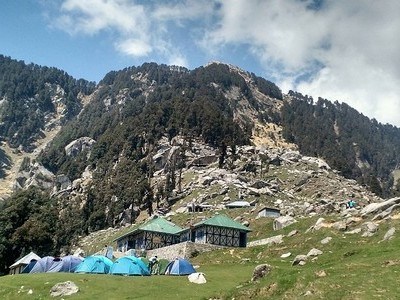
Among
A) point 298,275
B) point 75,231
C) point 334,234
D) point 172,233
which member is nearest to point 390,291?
point 298,275

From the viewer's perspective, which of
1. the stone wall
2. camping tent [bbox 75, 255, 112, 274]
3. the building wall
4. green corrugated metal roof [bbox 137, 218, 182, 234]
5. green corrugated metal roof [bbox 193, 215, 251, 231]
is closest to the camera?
camping tent [bbox 75, 255, 112, 274]

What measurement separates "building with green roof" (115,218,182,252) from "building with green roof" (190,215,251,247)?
255 inches

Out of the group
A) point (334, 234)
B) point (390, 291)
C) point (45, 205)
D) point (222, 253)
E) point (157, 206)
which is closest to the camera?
point (390, 291)

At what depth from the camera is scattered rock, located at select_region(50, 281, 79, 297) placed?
37.3m

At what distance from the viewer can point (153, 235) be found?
81.9 metres

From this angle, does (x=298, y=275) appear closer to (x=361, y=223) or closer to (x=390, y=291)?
(x=390, y=291)

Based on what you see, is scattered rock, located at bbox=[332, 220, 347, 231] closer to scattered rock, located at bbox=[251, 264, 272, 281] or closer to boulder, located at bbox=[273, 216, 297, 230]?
boulder, located at bbox=[273, 216, 297, 230]

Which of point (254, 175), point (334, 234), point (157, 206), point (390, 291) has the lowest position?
point (390, 291)

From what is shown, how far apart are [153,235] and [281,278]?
52602mm

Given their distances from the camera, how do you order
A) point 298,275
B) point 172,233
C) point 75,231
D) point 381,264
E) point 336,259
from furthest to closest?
1. point 75,231
2. point 172,233
3. point 336,259
4. point 381,264
5. point 298,275

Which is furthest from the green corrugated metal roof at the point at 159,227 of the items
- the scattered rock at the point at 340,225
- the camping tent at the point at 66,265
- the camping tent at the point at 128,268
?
the camping tent at the point at 128,268

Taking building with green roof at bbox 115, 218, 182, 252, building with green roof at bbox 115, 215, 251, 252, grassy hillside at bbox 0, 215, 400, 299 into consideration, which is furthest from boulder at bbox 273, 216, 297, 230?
building with green roof at bbox 115, 218, 182, 252

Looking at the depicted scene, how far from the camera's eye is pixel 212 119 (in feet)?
635

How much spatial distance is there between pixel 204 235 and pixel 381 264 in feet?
142
